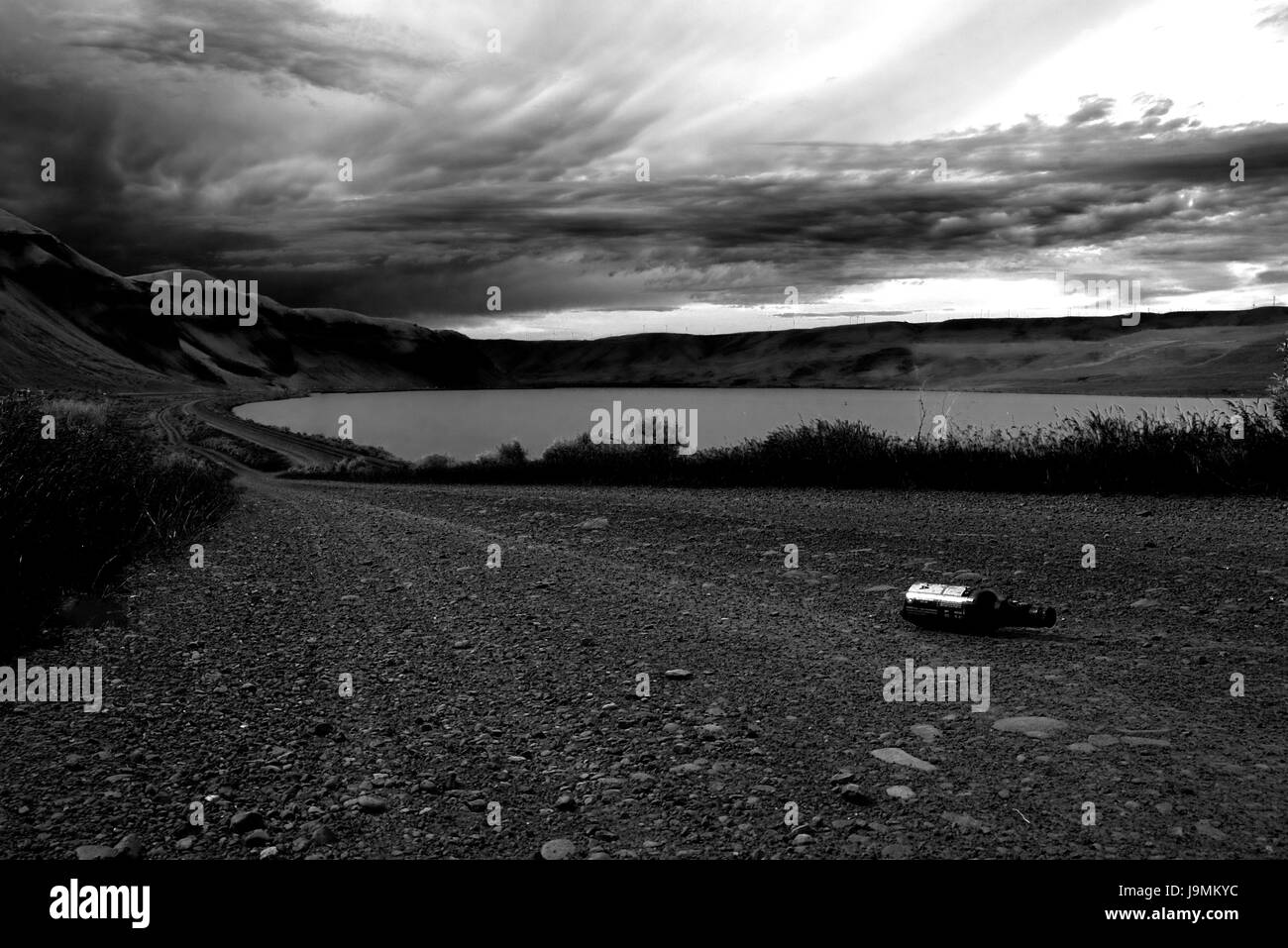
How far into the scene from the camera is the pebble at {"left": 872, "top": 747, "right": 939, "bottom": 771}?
389 centimetres

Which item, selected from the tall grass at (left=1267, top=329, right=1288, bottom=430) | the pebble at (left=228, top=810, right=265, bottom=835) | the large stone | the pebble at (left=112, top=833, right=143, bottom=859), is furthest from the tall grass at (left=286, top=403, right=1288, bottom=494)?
the pebble at (left=112, top=833, right=143, bottom=859)

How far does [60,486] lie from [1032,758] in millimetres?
9431

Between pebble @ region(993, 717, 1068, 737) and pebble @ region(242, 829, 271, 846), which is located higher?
pebble @ region(993, 717, 1068, 737)

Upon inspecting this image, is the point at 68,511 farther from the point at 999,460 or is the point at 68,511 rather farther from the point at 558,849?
the point at 999,460

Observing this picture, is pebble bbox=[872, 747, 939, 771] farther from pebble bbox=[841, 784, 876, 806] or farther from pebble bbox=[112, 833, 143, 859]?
pebble bbox=[112, 833, 143, 859]

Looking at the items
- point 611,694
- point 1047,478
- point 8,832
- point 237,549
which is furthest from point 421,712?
point 1047,478

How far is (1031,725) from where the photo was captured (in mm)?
4348

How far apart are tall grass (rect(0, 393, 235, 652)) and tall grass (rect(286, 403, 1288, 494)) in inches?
308

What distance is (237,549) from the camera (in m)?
10.2

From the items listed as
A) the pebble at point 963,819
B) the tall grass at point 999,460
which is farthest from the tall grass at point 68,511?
the tall grass at point 999,460

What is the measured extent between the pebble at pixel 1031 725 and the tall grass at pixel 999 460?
336 inches

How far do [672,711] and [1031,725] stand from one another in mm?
1774

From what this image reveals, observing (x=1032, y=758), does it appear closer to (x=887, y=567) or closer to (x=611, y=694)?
(x=611, y=694)

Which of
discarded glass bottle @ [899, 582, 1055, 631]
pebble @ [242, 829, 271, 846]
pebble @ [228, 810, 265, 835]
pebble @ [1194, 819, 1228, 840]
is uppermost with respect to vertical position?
discarded glass bottle @ [899, 582, 1055, 631]
